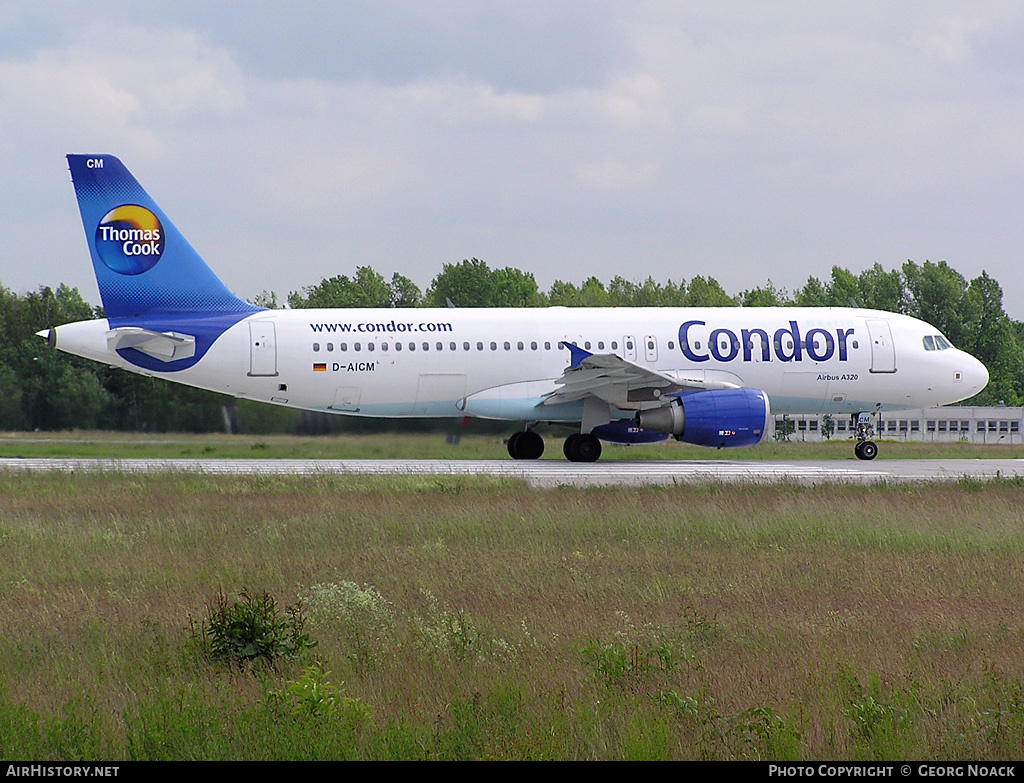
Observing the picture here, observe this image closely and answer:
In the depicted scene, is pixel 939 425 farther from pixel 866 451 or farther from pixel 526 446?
pixel 526 446

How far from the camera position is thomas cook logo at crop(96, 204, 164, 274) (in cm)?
2555

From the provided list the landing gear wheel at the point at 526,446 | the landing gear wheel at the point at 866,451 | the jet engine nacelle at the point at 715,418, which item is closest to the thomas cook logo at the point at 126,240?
the landing gear wheel at the point at 526,446

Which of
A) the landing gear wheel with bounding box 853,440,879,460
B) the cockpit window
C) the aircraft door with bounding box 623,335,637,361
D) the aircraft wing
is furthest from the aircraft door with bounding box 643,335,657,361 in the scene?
the cockpit window

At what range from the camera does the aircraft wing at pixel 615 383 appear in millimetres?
25094

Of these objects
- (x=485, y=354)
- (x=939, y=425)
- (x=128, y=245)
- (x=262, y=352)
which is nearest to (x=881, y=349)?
(x=485, y=354)

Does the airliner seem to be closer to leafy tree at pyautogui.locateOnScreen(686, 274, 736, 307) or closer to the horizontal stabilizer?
the horizontal stabilizer

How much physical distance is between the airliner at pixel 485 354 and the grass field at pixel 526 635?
34.8 ft

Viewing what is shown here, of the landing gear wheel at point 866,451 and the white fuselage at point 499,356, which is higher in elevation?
the white fuselage at point 499,356

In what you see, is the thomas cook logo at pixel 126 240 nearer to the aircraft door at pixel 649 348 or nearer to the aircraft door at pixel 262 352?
the aircraft door at pixel 262 352

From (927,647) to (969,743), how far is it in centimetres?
200

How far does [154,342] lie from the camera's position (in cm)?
2539

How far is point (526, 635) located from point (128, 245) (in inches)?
802

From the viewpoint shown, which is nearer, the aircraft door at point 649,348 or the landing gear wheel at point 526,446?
the aircraft door at point 649,348

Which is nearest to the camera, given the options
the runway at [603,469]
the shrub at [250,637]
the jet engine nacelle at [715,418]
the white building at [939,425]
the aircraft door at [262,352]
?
the shrub at [250,637]
